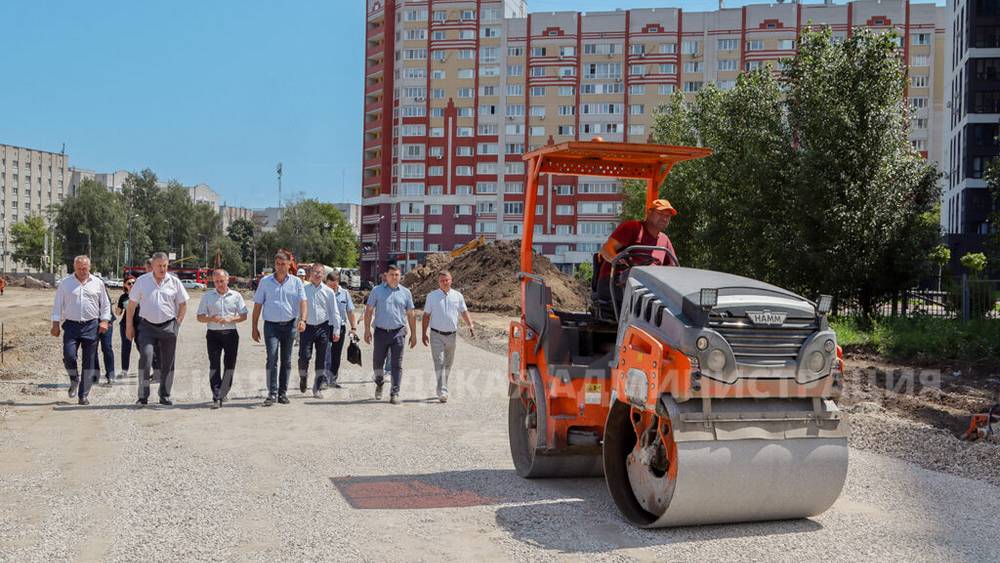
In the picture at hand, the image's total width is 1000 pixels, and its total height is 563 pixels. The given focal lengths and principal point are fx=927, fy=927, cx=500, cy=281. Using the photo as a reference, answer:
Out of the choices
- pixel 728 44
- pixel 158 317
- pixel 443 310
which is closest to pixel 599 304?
pixel 443 310

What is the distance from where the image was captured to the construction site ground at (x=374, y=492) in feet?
18.5

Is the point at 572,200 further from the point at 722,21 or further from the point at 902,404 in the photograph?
the point at 902,404

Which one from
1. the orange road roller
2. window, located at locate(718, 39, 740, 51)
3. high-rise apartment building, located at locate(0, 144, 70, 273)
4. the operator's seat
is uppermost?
window, located at locate(718, 39, 740, 51)

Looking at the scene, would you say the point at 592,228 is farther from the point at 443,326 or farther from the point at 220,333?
the point at 220,333

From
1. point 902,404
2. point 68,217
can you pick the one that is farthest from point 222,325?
point 68,217

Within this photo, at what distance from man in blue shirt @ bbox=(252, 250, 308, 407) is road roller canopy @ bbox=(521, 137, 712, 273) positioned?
528 cm

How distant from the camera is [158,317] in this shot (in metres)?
11.9

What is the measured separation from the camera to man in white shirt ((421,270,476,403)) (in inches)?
512

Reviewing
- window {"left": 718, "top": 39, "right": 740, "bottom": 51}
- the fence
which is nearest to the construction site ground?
the fence

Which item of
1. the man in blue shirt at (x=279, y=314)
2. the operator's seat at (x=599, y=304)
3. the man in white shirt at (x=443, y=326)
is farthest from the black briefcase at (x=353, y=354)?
the operator's seat at (x=599, y=304)

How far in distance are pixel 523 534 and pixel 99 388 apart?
9.85 meters

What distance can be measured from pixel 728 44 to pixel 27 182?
125 metres

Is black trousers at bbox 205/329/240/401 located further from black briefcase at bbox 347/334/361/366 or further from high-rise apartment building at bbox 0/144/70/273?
high-rise apartment building at bbox 0/144/70/273

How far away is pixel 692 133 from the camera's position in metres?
36.2
